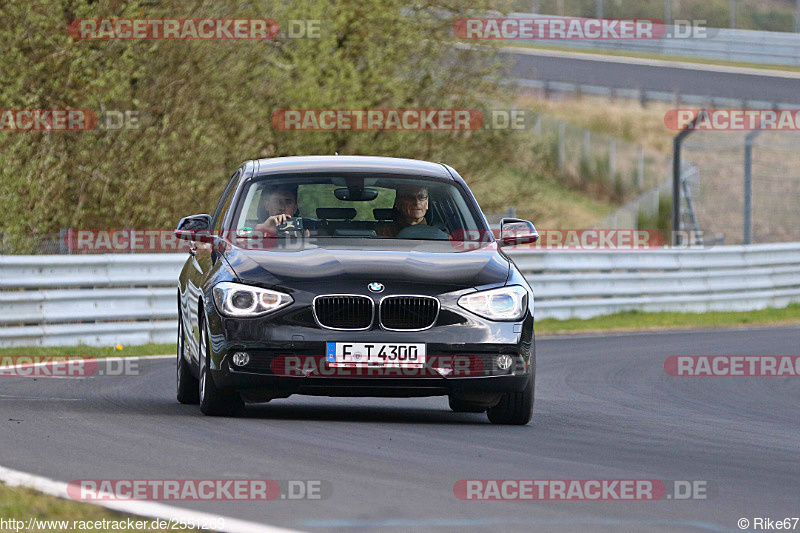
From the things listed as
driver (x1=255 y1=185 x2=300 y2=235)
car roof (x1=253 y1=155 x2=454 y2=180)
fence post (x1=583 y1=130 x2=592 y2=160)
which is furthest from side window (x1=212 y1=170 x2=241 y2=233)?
fence post (x1=583 y1=130 x2=592 y2=160)

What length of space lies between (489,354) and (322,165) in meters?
2.10

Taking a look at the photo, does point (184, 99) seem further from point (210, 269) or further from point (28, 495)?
point (28, 495)

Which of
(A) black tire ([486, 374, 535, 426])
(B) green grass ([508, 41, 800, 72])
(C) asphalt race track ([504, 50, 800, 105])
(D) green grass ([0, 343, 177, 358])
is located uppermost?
(B) green grass ([508, 41, 800, 72])

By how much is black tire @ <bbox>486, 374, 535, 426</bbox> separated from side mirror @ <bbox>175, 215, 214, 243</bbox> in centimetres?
214

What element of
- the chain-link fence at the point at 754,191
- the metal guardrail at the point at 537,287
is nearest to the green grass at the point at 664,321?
the metal guardrail at the point at 537,287

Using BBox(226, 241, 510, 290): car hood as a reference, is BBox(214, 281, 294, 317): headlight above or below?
below

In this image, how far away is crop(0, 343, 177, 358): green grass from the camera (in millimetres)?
15812

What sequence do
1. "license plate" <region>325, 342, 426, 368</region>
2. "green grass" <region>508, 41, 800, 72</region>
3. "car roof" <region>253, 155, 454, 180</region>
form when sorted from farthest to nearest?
"green grass" <region>508, 41, 800, 72</region> < "car roof" <region>253, 155, 454, 180</region> < "license plate" <region>325, 342, 426, 368</region>

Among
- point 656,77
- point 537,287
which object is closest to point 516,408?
point 537,287

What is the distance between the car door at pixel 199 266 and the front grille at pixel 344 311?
3.47ft

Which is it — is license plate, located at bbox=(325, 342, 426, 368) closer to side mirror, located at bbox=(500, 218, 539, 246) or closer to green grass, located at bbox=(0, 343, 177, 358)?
side mirror, located at bbox=(500, 218, 539, 246)

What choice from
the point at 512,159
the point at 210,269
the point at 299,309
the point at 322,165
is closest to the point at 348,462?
the point at 299,309

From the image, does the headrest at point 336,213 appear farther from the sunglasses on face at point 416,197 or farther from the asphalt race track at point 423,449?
the asphalt race track at point 423,449

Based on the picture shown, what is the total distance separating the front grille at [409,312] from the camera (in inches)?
345
